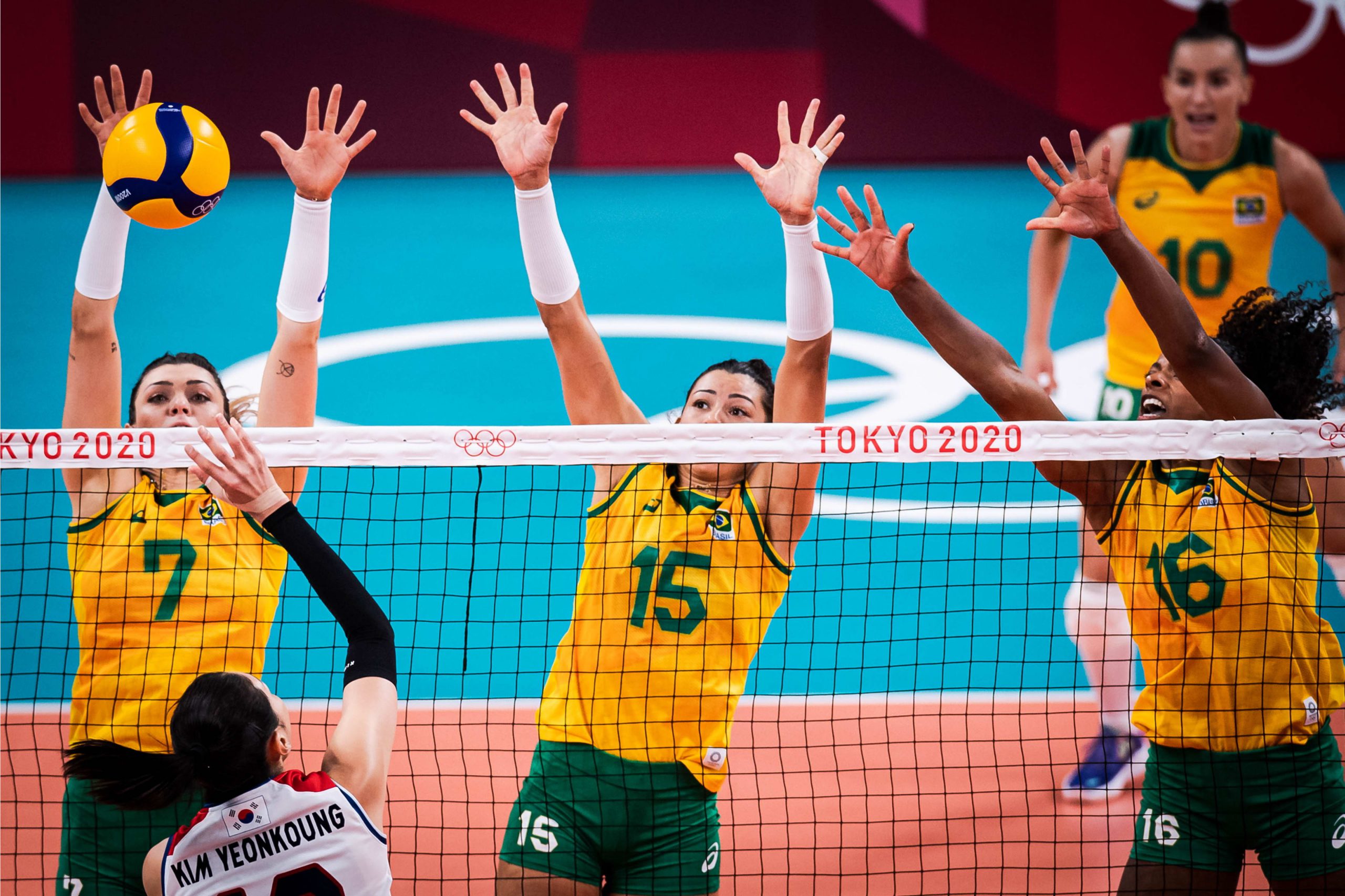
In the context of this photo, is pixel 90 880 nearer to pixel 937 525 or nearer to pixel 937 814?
pixel 937 814

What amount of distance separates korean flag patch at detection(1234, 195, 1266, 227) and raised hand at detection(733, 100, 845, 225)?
4267mm

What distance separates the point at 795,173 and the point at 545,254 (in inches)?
33.0

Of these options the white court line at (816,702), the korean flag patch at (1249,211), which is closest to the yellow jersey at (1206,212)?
the korean flag patch at (1249,211)

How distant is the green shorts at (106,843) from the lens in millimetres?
3443

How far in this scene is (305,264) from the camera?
150 inches

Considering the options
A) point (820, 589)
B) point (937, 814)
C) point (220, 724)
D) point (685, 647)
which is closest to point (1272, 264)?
point (820, 589)

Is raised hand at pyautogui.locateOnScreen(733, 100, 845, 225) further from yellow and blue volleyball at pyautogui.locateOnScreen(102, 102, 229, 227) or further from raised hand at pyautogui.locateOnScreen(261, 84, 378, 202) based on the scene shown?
yellow and blue volleyball at pyautogui.locateOnScreen(102, 102, 229, 227)

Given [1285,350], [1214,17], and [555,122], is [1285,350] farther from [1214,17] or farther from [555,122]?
[1214,17]

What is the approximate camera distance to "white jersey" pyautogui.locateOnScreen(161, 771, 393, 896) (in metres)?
2.40

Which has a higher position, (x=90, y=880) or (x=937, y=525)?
(x=937, y=525)

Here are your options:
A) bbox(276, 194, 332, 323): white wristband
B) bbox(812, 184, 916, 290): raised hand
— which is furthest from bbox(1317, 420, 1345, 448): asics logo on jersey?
bbox(276, 194, 332, 323): white wristband

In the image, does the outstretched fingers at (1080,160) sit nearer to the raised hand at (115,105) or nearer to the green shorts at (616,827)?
the green shorts at (616,827)

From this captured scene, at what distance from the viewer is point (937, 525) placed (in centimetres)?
780

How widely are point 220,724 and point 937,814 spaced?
13.6 feet
